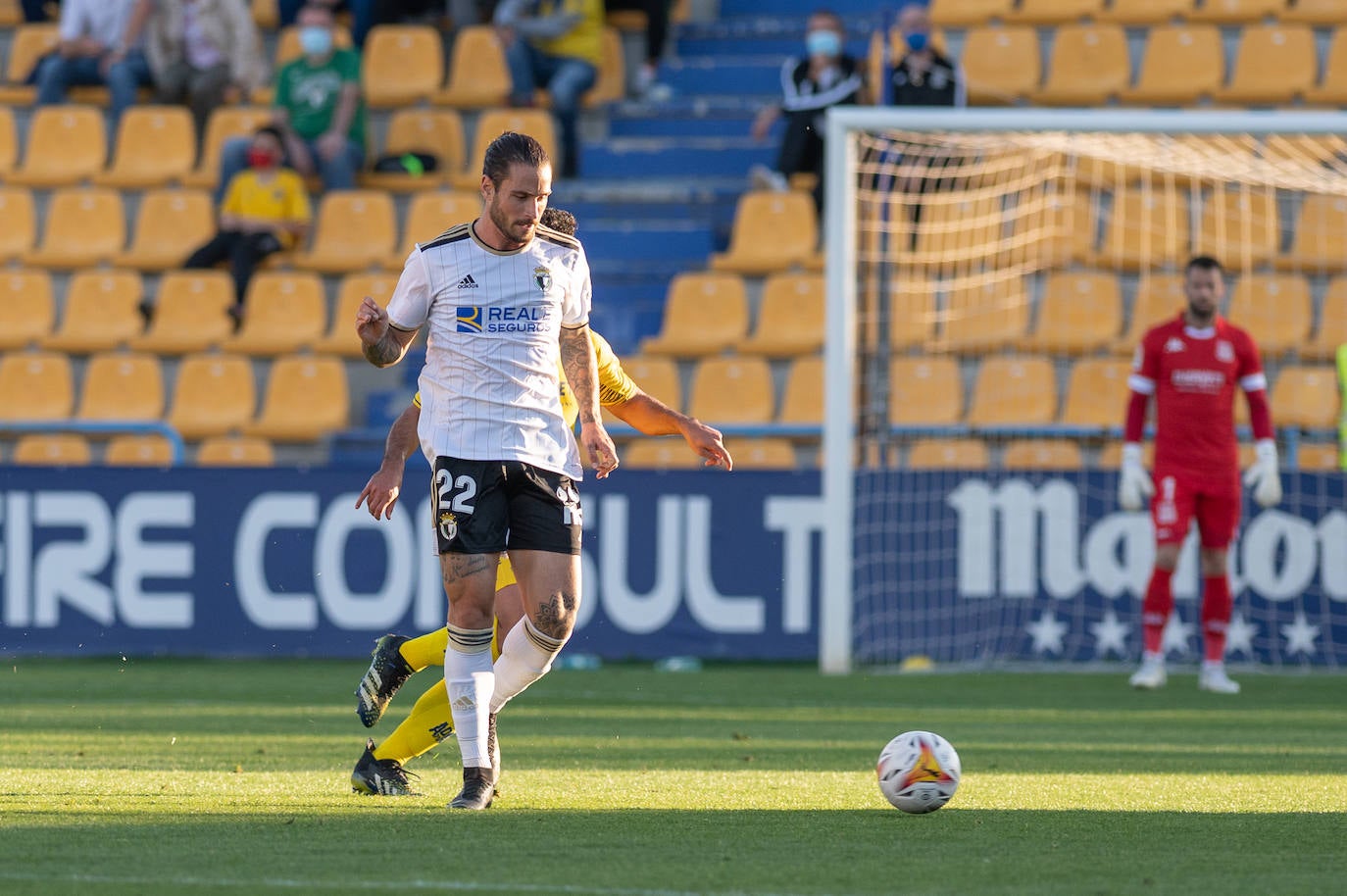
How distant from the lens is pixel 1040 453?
13594 millimetres

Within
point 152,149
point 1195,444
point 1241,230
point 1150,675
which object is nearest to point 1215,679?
point 1150,675

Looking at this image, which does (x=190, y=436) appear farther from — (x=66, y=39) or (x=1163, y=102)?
(x=1163, y=102)

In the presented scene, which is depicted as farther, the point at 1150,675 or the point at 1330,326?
the point at 1330,326

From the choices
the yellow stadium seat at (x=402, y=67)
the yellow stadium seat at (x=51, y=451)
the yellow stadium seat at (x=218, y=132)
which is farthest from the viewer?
the yellow stadium seat at (x=402, y=67)

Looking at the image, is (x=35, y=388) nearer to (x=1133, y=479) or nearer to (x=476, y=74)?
(x=476, y=74)

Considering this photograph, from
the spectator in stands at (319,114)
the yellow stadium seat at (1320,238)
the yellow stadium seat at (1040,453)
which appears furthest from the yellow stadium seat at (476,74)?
the yellow stadium seat at (1320,238)

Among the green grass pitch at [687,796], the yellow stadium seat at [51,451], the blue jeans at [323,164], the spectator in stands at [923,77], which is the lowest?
the green grass pitch at [687,796]

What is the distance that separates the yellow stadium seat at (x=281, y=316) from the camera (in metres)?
15.8

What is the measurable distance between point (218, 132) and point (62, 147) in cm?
143

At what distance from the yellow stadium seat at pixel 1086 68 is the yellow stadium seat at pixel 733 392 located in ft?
11.6

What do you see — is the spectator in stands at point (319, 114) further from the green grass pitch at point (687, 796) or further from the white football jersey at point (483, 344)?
the white football jersey at point (483, 344)

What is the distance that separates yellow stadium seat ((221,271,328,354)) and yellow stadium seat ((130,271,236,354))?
183 mm

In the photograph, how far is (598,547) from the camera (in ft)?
42.1

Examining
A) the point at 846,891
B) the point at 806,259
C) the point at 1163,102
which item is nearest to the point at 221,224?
the point at 806,259
